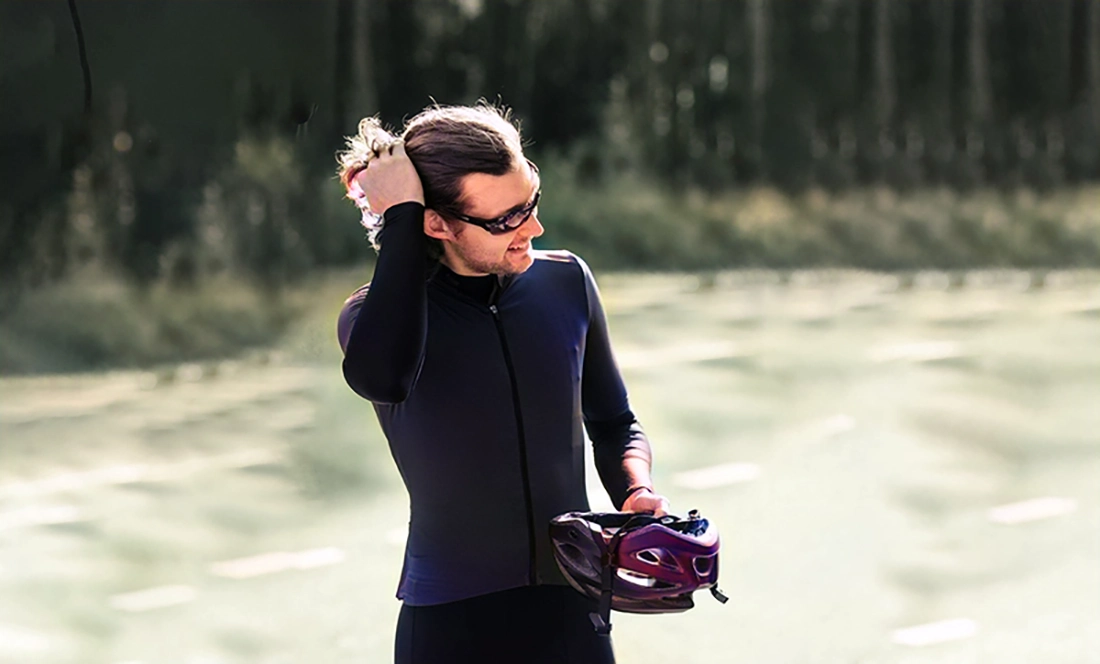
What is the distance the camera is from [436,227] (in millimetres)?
1937

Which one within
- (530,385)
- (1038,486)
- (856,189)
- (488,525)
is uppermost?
(530,385)

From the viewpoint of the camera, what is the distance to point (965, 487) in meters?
6.66

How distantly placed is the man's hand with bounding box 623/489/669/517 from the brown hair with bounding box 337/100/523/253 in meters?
0.48

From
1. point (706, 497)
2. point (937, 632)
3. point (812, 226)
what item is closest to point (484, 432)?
point (937, 632)

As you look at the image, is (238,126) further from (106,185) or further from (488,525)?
(488,525)

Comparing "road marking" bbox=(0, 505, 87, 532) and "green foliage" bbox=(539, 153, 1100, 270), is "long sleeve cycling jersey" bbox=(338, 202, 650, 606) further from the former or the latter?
"green foliage" bbox=(539, 153, 1100, 270)

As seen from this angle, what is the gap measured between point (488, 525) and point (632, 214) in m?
8.69

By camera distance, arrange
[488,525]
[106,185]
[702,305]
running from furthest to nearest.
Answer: [702,305] → [106,185] → [488,525]

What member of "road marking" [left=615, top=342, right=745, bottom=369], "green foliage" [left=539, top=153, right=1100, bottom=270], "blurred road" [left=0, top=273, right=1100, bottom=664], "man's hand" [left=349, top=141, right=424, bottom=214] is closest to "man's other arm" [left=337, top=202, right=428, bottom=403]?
"man's hand" [left=349, top=141, right=424, bottom=214]

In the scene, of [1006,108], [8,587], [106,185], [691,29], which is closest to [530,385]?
[8,587]

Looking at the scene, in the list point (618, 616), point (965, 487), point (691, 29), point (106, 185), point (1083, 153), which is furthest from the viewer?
point (1083, 153)

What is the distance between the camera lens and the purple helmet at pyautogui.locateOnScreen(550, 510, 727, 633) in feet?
6.10

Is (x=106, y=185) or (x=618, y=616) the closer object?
(x=618, y=616)

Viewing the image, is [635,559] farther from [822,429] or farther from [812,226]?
[812,226]
